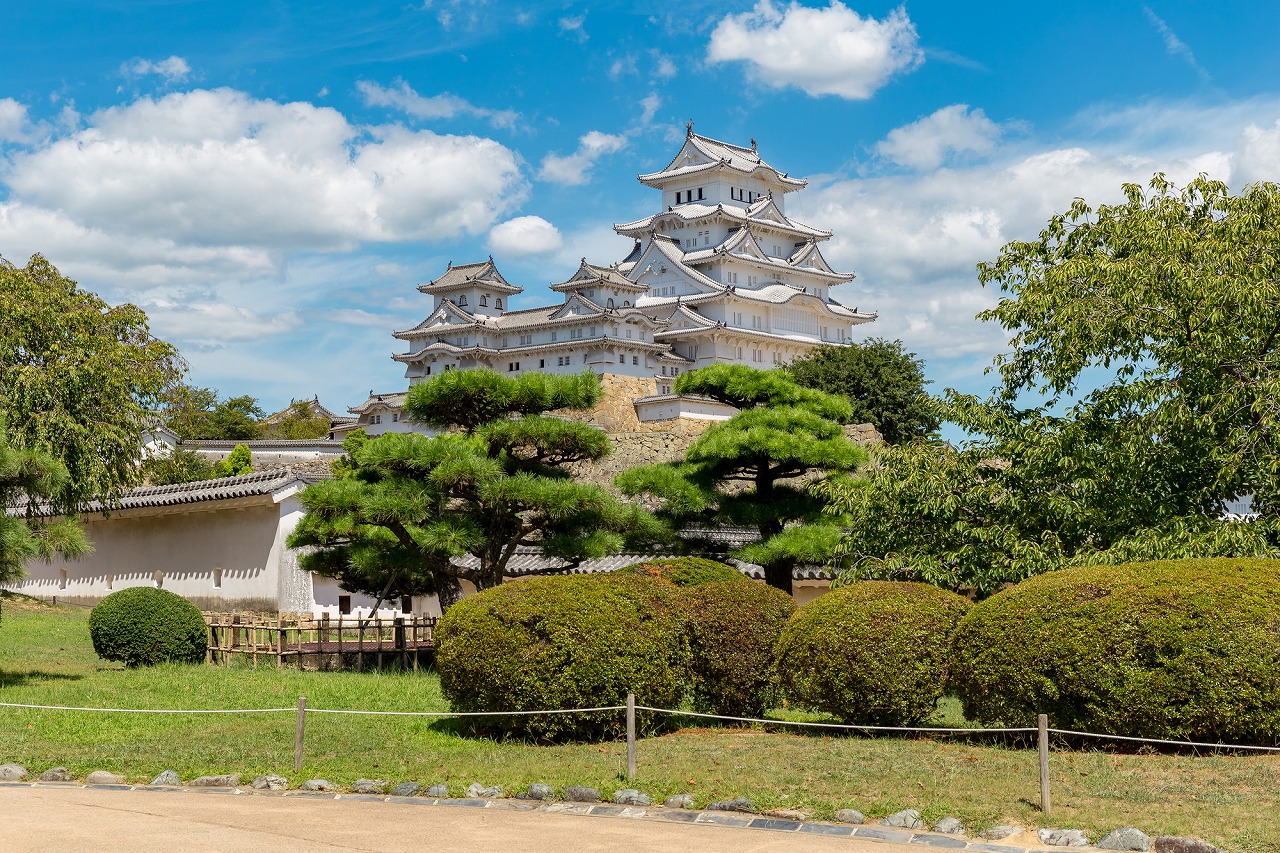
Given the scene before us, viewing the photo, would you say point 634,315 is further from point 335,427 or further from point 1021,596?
point 1021,596

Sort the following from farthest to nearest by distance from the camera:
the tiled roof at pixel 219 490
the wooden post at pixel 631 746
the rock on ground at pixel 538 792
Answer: the tiled roof at pixel 219 490, the wooden post at pixel 631 746, the rock on ground at pixel 538 792

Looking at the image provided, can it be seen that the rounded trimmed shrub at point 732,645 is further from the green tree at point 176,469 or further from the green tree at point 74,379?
the green tree at point 176,469

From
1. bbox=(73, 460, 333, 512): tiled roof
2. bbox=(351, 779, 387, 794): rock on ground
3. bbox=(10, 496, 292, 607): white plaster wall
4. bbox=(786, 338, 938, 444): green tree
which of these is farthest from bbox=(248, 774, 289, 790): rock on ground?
bbox=(786, 338, 938, 444): green tree

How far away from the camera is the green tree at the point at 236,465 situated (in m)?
42.6

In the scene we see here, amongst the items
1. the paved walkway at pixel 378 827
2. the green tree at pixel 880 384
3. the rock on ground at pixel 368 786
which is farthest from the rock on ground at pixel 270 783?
the green tree at pixel 880 384

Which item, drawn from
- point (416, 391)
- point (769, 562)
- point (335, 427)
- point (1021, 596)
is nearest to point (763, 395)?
point (769, 562)

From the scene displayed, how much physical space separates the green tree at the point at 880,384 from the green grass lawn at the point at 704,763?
1379 inches

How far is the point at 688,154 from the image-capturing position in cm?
7400

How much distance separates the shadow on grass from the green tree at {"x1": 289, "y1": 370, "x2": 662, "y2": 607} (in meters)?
3.93

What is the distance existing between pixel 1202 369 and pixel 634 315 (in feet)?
162

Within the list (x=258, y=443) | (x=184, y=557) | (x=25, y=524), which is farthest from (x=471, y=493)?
(x=258, y=443)

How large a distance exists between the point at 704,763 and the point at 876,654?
7.26ft

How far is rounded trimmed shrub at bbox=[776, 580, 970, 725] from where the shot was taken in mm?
11938

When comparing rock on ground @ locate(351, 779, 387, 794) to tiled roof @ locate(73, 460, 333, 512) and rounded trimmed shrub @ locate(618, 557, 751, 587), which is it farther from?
tiled roof @ locate(73, 460, 333, 512)
